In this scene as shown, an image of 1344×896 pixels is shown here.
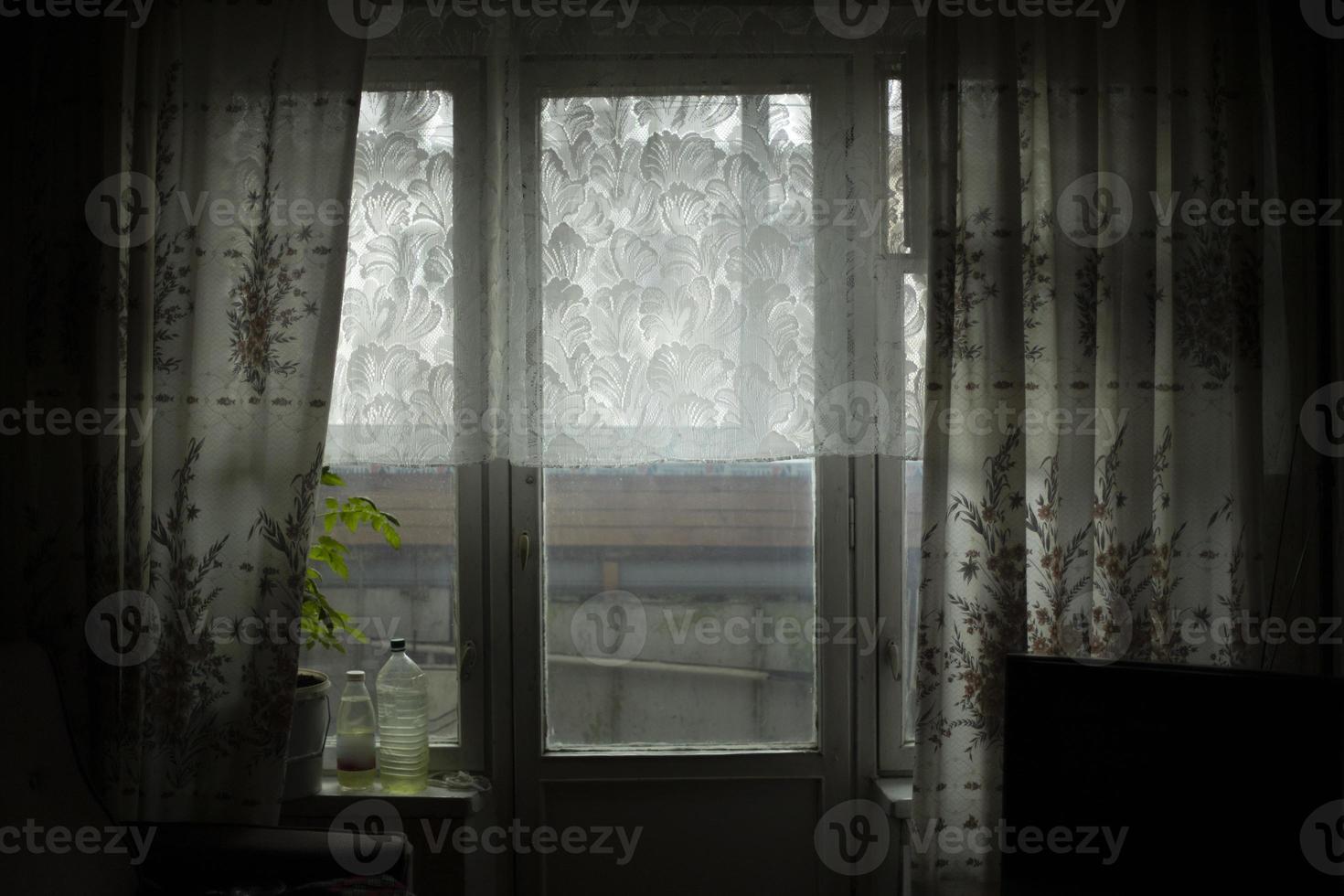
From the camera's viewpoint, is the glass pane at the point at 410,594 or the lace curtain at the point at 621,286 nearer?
the lace curtain at the point at 621,286

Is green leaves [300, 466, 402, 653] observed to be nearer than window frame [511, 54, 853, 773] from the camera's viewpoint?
Yes

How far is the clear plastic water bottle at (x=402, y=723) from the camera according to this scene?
2.03 m

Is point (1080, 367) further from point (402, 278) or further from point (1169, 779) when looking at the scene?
point (402, 278)

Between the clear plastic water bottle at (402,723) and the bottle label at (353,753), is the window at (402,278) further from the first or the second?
the bottle label at (353,753)

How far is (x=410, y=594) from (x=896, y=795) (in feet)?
3.81

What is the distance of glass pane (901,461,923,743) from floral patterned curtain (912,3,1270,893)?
0.21 metres

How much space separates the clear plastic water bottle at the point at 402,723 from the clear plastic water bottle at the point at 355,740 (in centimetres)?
2

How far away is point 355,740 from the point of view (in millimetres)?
2033

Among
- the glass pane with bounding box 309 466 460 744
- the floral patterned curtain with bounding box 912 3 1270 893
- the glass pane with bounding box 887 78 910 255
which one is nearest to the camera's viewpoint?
the floral patterned curtain with bounding box 912 3 1270 893

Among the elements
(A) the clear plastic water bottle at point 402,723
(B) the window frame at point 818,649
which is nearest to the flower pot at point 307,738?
(A) the clear plastic water bottle at point 402,723

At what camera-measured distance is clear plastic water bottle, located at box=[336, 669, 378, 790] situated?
2.03m

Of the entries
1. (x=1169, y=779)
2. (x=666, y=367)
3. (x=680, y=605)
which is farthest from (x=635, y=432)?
(x=1169, y=779)

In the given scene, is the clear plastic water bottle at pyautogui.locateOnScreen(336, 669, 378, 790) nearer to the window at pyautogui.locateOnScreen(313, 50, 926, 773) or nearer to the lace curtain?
the window at pyautogui.locateOnScreen(313, 50, 926, 773)

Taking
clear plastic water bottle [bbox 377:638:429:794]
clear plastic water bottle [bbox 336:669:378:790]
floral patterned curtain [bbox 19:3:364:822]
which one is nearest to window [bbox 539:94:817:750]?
clear plastic water bottle [bbox 377:638:429:794]
